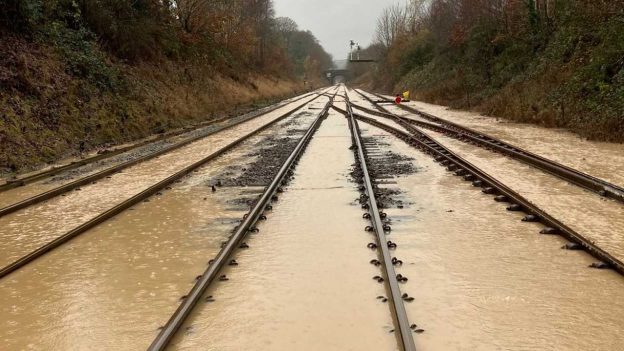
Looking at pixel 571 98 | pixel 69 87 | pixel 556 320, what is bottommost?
pixel 556 320

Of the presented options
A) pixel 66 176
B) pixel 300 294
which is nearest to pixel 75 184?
pixel 66 176

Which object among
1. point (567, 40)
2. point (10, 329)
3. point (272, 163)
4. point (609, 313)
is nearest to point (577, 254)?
point (609, 313)

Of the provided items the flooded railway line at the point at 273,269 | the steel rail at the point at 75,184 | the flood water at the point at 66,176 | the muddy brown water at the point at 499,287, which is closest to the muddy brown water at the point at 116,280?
the flooded railway line at the point at 273,269

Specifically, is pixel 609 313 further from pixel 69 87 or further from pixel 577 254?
pixel 69 87

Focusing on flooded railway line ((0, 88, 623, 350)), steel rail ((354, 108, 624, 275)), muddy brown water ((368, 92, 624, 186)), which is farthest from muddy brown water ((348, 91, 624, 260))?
muddy brown water ((368, 92, 624, 186))

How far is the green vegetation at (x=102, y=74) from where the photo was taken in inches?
597

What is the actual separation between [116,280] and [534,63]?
26.2 meters

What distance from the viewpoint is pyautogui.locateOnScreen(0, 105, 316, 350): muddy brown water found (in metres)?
4.24

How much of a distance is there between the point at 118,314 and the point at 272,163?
7.94 metres

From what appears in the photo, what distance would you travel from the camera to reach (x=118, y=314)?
457cm

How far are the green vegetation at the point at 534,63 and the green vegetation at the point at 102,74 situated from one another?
593 inches

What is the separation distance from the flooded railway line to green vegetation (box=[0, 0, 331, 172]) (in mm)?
7248

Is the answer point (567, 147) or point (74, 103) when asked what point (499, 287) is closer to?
point (567, 147)

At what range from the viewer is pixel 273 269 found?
550 cm
